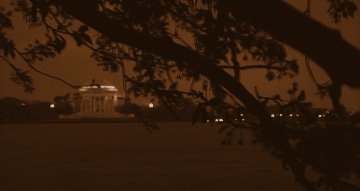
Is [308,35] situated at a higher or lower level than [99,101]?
lower

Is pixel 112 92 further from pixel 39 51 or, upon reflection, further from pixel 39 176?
pixel 39 51

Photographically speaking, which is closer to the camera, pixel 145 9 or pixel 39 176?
pixel 145 9

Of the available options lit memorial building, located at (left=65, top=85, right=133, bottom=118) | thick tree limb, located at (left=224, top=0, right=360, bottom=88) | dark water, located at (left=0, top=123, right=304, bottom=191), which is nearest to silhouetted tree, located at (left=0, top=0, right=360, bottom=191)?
thick tree limb, located at (left=224, top=0, right=360, bottom=88)

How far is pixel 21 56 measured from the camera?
6844 mm

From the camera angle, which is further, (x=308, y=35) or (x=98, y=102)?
(x=98, y=102)

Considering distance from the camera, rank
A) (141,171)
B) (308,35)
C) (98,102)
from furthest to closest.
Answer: (98,102)
(141,171)
(308,35)

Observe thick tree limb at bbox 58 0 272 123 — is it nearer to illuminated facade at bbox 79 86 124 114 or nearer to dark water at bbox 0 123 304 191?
dark water at bbox 0 123 304 191

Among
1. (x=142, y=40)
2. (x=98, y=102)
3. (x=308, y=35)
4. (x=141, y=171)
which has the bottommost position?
(x=141, y=171)

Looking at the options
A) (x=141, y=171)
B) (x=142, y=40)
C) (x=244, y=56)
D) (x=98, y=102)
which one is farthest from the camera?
(x=98, y=102)

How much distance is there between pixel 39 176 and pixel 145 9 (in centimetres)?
1189

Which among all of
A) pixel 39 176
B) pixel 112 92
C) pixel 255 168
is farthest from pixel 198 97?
pixel 112 92

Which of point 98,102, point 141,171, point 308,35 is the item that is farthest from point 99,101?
point 308,35

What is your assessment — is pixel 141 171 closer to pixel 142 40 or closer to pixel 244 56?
pixel 244 56

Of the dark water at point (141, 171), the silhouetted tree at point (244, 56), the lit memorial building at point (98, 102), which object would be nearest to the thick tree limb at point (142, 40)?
the silhouetted tree at point (244, 56)
